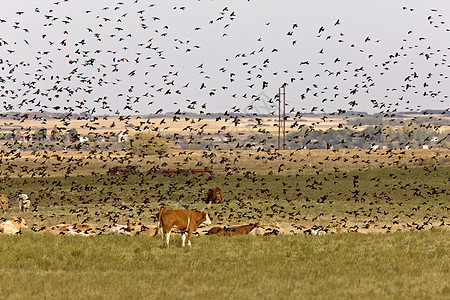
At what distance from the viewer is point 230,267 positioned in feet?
67.8

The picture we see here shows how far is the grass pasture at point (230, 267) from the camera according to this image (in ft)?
55.7

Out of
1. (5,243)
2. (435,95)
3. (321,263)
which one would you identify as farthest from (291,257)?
(435,95)

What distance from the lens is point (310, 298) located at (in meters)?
16.3

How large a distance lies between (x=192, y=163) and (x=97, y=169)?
1586 cm

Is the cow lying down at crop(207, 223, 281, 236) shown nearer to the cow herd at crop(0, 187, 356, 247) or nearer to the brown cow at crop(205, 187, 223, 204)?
the cow herd at crop(0, 187, 356, 247)

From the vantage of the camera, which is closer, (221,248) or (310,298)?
(310,298)

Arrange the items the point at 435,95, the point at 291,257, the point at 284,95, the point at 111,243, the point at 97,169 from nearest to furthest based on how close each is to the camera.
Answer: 1. the point at 291,257
2. the point at 111,243
3. the point at 435,95
4. the point at 97,169
5. the point at 284,95

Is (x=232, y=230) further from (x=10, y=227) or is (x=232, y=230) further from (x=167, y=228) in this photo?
(x=10, y=227)

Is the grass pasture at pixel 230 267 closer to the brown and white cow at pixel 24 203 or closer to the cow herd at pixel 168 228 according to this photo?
the cow herd at pixel 168 228

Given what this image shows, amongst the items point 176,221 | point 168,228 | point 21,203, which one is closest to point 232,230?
point 176,221

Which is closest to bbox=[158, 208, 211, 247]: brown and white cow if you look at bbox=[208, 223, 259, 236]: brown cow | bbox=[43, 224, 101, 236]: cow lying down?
bbox=[208, 223, 259, 236]: brown cow

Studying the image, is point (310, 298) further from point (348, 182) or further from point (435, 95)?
point (348, 182)

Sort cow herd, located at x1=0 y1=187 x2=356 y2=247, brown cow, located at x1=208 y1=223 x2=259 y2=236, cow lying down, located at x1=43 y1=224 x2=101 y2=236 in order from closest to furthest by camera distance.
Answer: cow herd, located at x1=0 y1=187 x2=356 y2=247 → brown cow, located at x1=208 y1=223 x2=259 y2=236 → cow lying down, located at x1=43 y1=224 x2=101 y2=236

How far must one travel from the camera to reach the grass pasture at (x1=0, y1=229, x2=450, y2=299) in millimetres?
16969
